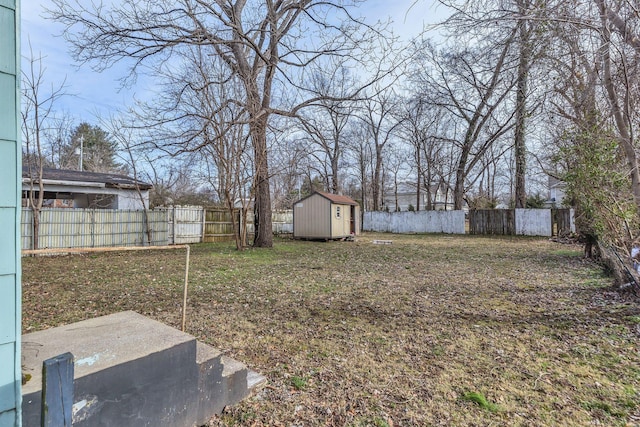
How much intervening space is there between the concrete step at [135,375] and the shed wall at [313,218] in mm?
10780

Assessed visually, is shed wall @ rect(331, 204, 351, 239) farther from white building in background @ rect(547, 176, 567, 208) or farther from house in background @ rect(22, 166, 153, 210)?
white building in background @ rect(547, 176, 567, 208)

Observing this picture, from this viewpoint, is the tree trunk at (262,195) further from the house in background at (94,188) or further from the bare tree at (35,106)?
the bare tree at (35,106)

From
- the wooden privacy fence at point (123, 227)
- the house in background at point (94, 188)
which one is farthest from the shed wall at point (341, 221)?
the house in background at point (94, 188)

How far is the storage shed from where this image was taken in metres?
12.8

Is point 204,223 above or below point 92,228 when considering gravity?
above

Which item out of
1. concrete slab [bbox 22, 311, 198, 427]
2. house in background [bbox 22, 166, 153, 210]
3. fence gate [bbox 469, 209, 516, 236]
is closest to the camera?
concrete slab [bbox 22, 311, 198, 427]

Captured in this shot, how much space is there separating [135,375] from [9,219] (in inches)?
34.9

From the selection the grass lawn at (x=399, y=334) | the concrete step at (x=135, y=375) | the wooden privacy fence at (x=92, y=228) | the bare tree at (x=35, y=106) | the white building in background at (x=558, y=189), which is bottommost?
the grass lawn at (x=399, y=334)

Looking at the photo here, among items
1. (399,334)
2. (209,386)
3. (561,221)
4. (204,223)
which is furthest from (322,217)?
(209,386)

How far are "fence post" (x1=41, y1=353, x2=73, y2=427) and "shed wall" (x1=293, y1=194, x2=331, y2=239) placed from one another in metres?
11.7

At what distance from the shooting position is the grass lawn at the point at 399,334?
6.50ft

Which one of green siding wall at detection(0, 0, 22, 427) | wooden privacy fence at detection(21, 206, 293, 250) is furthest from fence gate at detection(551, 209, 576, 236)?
green siding wall at detection(0, 0, 22, 427)

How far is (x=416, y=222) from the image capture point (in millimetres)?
18766

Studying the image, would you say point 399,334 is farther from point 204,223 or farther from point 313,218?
point 204,223
